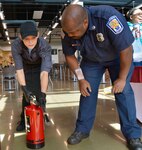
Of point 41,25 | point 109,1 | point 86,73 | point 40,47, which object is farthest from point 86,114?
point 41,25

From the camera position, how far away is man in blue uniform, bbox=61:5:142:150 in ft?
6.15

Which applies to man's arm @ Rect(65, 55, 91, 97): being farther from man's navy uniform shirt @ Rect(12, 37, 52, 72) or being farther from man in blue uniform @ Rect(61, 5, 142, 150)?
man's navy uniform shirt @ Rect(12, 37, 52, 72)

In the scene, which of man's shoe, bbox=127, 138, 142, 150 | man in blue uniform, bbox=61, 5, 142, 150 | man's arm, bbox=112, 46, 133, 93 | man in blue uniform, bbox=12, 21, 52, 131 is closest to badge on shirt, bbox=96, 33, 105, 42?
man in blue uniform, bbox=61, 5, 142, 150

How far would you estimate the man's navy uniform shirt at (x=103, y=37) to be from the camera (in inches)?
74.2

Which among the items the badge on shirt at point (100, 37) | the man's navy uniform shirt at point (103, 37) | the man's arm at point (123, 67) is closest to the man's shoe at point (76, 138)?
the man's arm at point (123, 67)

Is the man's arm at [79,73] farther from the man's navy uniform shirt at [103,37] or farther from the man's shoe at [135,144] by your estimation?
the man's shoe at [135,144]

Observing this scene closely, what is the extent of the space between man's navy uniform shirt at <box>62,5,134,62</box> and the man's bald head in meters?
0.15

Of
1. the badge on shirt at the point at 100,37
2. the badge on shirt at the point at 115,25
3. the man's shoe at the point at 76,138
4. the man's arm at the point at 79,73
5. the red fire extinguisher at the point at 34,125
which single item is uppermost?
the badge on shirt at the point at 115,25

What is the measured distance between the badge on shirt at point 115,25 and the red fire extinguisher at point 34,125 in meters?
0.90

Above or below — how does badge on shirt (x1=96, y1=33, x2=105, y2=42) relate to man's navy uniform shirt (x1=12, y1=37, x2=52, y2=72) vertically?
above

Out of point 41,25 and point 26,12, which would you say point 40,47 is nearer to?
point 26,12

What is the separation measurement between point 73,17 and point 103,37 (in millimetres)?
311

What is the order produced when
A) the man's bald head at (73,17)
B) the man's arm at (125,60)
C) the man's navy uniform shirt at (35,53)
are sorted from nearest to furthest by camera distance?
the man's bald head at (73,17) < the man's arm at (125,60) < the man's navy uniform shirt at (35,53)

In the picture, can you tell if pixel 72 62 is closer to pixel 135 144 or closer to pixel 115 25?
pixel 115 25
